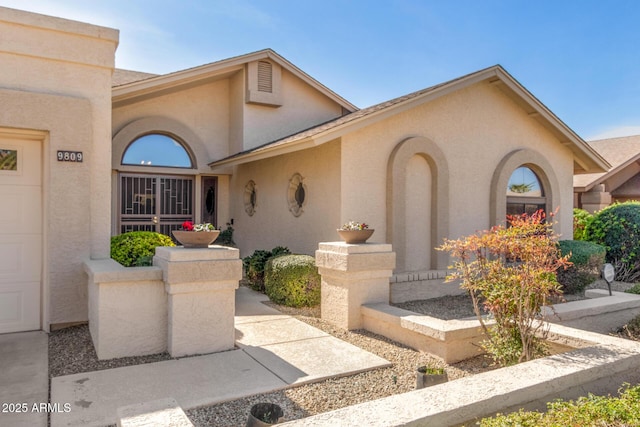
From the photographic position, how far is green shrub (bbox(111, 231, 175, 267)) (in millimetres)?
7531

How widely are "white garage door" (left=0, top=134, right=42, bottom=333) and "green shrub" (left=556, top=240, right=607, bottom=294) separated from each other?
34.2 ft

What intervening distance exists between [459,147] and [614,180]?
14159 millimetres

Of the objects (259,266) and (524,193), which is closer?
(259,266)

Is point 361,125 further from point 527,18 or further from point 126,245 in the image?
point 527,18

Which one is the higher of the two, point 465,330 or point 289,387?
point 465,330

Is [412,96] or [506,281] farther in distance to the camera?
[412,96]

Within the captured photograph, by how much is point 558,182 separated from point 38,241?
12318 millimetres

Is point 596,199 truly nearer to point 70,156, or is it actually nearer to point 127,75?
point 127,75

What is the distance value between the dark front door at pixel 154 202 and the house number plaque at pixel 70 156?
5599mm

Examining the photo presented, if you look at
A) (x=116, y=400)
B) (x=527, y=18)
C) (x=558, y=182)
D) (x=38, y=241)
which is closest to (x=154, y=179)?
(x=38, y=241)

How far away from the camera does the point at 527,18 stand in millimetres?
14883

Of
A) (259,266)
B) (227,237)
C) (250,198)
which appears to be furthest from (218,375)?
(227,237)

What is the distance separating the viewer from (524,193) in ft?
38.5

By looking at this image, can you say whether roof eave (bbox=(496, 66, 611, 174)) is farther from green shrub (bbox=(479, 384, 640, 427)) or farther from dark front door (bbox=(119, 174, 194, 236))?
dark front door (bbox=(119, 174, 194, 236))
